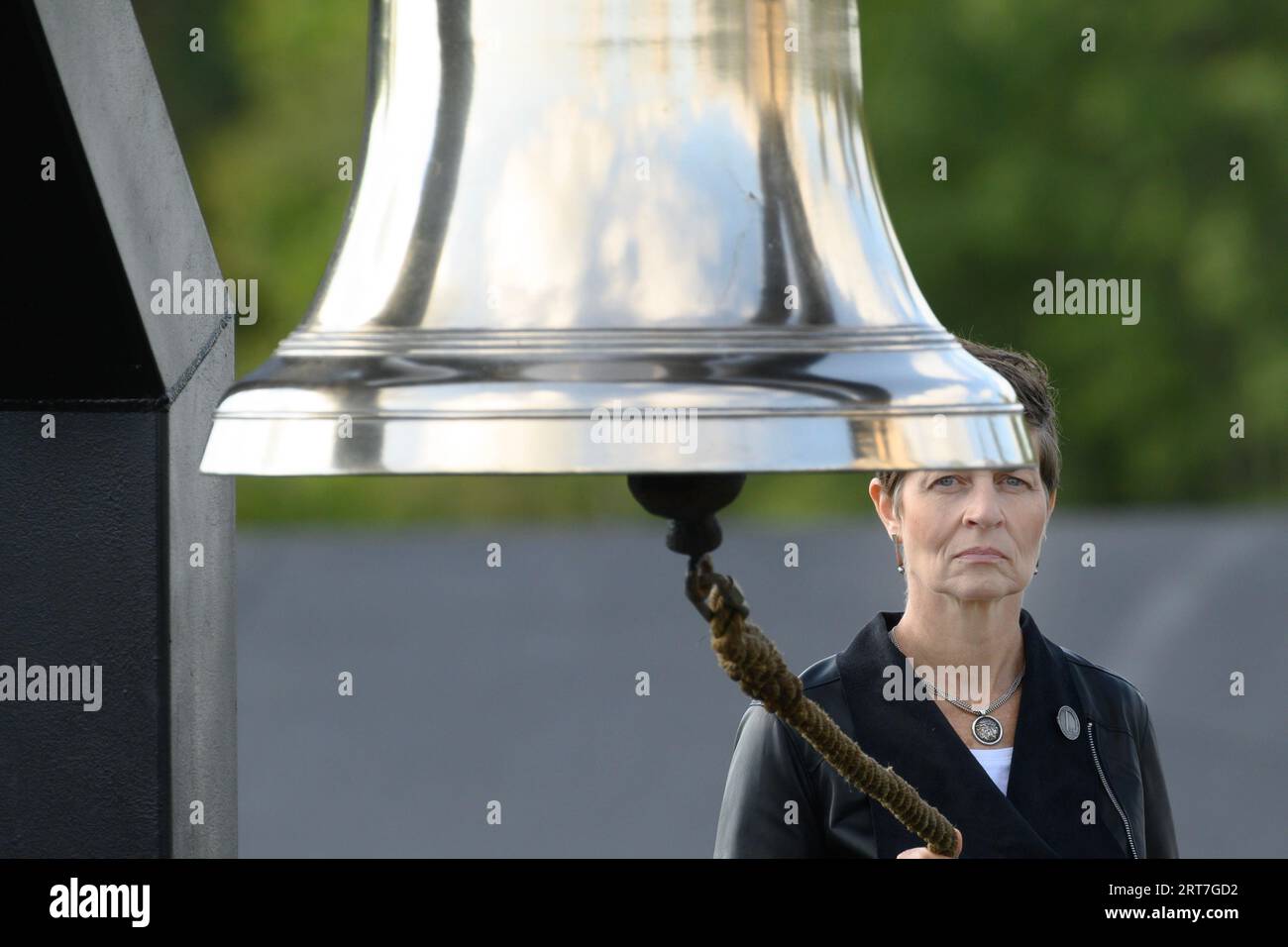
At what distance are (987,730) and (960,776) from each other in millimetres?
133

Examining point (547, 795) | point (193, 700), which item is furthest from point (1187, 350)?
point (193, 700)

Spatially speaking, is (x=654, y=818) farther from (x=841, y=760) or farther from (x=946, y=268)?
(x=946, y=268)

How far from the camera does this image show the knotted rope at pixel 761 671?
162 cm

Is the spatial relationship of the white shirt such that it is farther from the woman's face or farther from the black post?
the black post

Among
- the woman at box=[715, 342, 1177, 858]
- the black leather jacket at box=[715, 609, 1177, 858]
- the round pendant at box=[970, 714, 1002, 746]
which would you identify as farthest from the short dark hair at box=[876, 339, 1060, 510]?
the round pendant at box=[970, 714, 1002, 746]

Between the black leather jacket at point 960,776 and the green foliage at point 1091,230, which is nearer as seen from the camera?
the black leather jacket at point 960,776

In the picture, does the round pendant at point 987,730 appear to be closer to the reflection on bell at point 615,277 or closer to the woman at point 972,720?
the woman at point 972,720

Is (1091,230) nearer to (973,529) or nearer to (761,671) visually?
(973,529)

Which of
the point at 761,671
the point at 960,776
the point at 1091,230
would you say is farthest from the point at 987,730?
the point at 1091,230

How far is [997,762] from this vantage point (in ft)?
8.18

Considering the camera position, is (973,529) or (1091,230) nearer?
(973,529)

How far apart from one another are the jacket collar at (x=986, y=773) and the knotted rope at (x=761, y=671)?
57 cm

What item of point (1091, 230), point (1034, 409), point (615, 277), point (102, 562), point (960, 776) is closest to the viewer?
→ point (615, 277)

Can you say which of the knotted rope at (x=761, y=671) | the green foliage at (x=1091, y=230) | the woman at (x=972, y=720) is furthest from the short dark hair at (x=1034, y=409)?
the green foliage at (x=1091, y=230)
